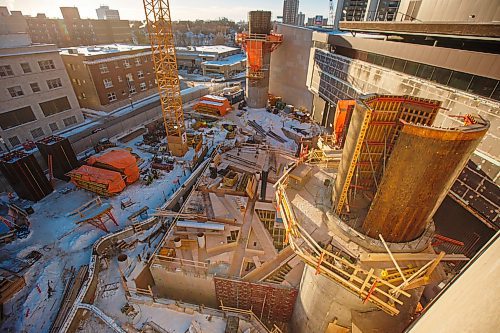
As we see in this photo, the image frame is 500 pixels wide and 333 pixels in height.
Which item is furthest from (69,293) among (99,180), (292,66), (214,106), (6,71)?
(292,66)

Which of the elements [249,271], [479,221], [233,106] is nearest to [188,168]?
[249,271]

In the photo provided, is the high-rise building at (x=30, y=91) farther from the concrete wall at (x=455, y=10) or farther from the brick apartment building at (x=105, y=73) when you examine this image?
the concrete wall at (x=455, y=10)

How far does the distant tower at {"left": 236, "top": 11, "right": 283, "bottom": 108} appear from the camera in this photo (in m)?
41.3

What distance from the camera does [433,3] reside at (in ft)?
63.1

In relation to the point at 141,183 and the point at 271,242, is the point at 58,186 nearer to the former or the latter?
the point at 141,183

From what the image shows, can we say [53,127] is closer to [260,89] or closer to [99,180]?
[99,180]

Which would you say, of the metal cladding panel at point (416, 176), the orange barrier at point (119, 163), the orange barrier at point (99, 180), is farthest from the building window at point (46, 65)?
the metal cladding panel at point (416, 176)

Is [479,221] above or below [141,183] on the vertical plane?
above

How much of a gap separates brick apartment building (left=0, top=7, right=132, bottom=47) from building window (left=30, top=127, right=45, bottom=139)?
68.4m

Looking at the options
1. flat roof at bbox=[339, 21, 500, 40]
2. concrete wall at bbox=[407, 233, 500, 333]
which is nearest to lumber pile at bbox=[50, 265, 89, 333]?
concrete wall at bbox=[407, 233, 500, 333]

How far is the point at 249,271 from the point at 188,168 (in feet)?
53.3

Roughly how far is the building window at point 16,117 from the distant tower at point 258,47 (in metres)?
33.4

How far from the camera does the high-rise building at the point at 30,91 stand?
100.0ft

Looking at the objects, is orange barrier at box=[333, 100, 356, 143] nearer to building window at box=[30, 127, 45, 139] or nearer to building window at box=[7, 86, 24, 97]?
building window at box=[7, 86, 24, 97]
